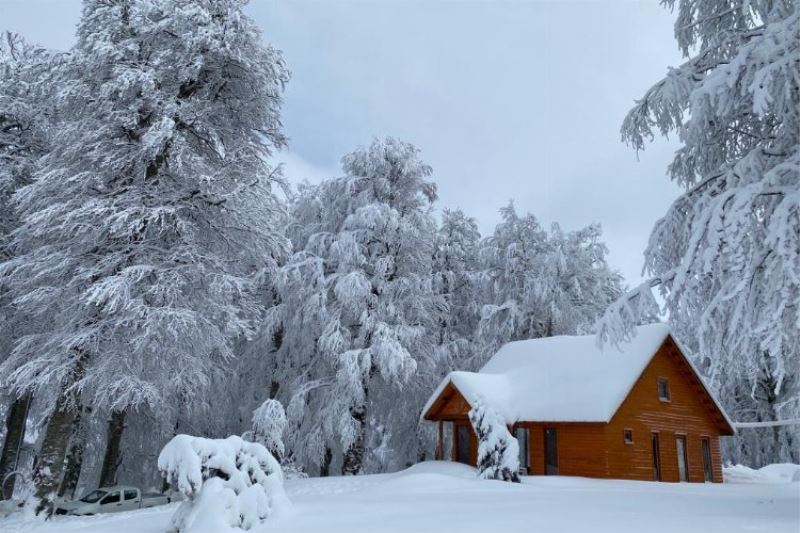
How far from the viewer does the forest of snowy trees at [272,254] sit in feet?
35.2

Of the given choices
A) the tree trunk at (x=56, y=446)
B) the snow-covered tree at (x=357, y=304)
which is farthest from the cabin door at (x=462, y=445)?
the tree trunk at (x=56, y=446)

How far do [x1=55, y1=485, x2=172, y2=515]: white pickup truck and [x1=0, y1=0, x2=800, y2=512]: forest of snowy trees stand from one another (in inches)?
103

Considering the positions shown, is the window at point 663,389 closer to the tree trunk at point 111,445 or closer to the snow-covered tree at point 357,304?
the snow-covered tree at point 357,304

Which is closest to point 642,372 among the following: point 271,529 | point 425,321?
point 425,321

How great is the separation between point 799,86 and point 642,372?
15.3 metres

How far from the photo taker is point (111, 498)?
18.1m

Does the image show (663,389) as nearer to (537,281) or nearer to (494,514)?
(537,281)

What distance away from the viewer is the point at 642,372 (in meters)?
23.0

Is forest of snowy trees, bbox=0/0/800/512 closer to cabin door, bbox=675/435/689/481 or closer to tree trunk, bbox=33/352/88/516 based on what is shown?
tree trunk, bbox=33/352/88/516

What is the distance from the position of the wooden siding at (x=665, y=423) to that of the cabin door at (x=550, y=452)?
90.6 inches

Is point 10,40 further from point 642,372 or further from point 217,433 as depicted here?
point 642,372

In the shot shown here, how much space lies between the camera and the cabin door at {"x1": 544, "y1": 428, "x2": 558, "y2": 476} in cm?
2292

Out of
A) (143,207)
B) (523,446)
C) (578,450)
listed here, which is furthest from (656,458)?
(143,207)

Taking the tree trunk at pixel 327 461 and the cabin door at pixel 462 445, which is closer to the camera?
the cabin door at pixel 462 445
